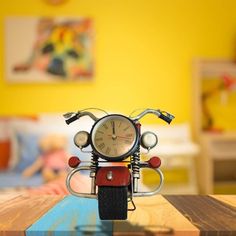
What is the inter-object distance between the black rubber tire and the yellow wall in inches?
99.5

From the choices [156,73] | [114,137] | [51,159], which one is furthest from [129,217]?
[156,73]

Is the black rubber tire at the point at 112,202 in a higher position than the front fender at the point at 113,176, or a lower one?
lower

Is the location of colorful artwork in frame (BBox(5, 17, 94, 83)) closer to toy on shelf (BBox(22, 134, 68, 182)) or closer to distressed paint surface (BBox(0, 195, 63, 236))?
toy on shelf (BBox(22, 134, 68, 182))

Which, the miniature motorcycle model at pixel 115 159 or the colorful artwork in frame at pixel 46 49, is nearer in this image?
the miniature motorcycle model at pixel 115 159

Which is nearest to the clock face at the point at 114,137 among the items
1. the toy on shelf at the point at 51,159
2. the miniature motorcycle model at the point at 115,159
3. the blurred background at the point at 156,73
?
the miniature motorcycle model at the point at 115,159

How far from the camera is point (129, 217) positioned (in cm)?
79

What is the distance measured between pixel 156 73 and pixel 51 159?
1382mm

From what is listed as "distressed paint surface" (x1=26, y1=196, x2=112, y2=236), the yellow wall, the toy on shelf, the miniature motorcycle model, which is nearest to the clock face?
the miniature motorcycle model

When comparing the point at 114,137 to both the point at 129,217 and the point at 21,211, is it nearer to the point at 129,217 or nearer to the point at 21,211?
the point at 129,217

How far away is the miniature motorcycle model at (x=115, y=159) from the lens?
74cm

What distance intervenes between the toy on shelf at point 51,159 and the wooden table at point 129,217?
1.32 metres

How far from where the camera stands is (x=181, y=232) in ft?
2.26

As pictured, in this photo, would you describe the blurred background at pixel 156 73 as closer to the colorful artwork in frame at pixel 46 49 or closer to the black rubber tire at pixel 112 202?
the colorful artwork in frame at pixel 46 49

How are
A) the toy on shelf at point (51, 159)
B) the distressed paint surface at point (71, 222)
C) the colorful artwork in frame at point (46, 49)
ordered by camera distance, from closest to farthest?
the distressed paint surface at point (71, 222) < the toy on shelf at point (51, 159) < the colorful artwork in frame at point (46, 49)
